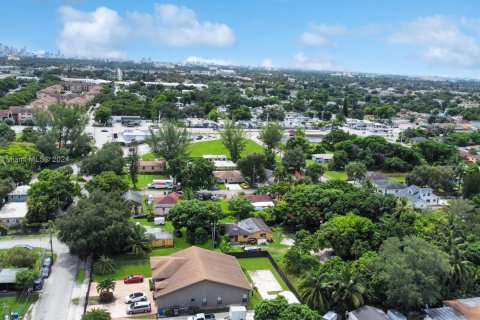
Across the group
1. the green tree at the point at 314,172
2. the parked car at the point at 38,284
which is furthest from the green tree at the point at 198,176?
the parked car at the point at 38,284

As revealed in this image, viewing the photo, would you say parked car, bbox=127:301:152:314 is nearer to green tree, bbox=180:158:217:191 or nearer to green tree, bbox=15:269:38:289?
green tree, bbox=15:269:38:289

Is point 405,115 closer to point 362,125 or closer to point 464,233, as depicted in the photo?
point 362,125

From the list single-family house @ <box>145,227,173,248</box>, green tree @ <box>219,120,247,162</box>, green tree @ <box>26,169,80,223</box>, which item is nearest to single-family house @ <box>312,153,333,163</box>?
green tree @ <box>219,120,247,162</box>

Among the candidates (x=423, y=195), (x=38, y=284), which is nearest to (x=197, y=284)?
(x=38, y=284)

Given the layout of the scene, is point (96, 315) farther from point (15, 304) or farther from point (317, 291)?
point (317, 291)

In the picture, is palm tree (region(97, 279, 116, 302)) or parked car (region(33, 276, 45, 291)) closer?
palm tree (region(97, 279, 116, 302))

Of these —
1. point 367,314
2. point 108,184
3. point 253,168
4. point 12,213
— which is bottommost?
point 12,213
